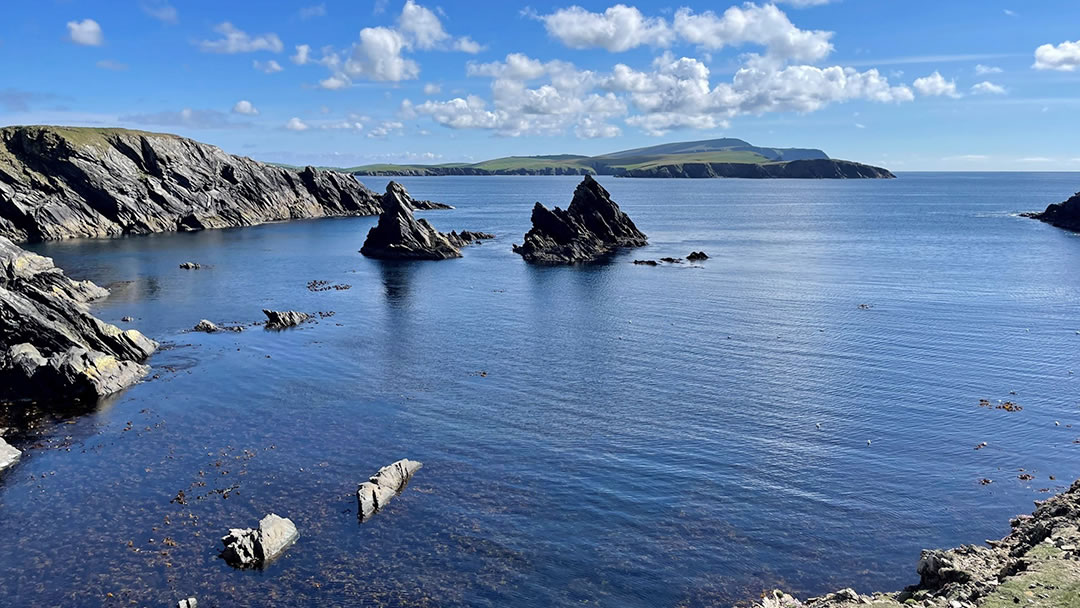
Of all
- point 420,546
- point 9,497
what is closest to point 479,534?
point 420,546

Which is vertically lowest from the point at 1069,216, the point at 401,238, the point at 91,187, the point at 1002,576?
the point at 1002,576

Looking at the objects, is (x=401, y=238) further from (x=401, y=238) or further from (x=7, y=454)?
(x=7, y=454)

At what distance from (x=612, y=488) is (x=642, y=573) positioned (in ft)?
26.6

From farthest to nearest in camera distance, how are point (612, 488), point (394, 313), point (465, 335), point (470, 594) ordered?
1. point (394, 313)
2. point (465, 335)
3. point (612, 488)
4. point (470, 594)

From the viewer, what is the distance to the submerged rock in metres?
141

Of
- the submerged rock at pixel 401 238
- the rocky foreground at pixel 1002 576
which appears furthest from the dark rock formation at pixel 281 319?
the rocky foreground at pixel 1002 576

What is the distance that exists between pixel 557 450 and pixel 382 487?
11.0m

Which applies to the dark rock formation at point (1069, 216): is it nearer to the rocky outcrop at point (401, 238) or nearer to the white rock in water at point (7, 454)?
the rocky outcrop at point (401, 238)

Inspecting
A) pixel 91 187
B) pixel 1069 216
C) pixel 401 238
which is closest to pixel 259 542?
pixel 401 238

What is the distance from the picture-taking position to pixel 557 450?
147 ft

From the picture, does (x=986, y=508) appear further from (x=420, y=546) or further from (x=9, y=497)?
(x=9, y=497)

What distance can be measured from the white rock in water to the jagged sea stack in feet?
318

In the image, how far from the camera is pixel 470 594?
2997 centimetres

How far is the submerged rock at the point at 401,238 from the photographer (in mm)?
140600
